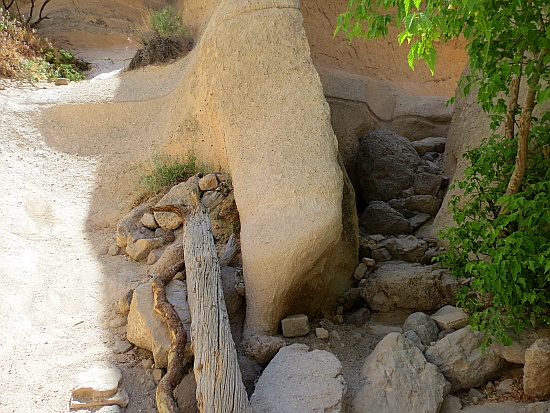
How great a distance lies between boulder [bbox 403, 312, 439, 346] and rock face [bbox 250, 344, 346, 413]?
80 cm

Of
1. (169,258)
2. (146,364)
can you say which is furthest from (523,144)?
(146,364)

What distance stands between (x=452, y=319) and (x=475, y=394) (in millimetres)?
593

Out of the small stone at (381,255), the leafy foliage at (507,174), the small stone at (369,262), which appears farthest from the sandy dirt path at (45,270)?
the leafy foliage at (507,174)

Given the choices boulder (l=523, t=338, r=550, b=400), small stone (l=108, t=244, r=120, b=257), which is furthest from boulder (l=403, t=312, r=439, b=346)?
small stone (l=108, t=244, r=120, b=257)

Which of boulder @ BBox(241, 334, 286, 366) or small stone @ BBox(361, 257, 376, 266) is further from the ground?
small stone @ BBox(361, 257, 376, 266)

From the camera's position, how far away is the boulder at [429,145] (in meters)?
6.67

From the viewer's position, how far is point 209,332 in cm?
347

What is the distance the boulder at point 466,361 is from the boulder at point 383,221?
1752 millimetres

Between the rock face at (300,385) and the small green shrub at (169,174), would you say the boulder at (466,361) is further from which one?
the small green shrub at (169,174)

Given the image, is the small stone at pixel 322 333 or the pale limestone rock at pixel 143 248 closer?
the small stone at pixel 322 333

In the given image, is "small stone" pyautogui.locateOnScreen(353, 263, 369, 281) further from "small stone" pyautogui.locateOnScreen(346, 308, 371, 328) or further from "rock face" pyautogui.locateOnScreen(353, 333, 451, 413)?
"rock face" pyautogui.locateOnScreen(353, 333, 451, 413)

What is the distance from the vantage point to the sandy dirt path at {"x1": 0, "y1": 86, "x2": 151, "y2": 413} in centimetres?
378

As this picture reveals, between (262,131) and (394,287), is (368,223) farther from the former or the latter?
(262,131)

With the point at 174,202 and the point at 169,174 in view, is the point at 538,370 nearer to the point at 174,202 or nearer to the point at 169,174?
the point at 174,202
